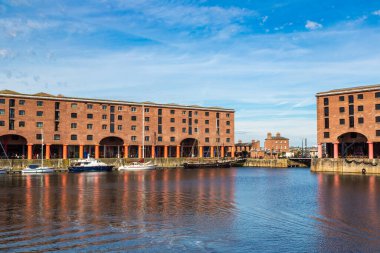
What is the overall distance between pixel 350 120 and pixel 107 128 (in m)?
64.8

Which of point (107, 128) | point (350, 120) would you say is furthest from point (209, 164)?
point (350, 120)

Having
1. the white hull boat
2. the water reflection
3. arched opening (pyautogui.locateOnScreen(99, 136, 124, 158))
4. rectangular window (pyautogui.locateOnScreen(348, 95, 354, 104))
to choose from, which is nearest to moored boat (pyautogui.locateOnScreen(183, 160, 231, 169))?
the white hull boat

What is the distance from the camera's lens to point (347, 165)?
9238 centimetres

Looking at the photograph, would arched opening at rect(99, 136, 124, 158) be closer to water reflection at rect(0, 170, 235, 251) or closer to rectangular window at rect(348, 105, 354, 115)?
rectangular window at rect(348, 105, 354, 115)

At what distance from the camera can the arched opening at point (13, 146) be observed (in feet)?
362

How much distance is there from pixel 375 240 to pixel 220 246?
31.2 feet

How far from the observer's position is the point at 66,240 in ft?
82.3

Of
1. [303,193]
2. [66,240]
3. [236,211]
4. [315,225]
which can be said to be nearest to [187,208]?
[236,211]

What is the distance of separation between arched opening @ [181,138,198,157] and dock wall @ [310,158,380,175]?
45.8 metres

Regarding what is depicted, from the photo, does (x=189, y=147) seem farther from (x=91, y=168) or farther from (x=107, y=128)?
(x=91, y=168)

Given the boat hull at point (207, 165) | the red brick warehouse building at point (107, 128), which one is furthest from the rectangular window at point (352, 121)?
the red brick warehouse building at point (107, 128)

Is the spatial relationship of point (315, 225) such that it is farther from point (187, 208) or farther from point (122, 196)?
point (122, 196)

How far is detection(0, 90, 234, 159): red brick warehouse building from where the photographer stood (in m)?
109

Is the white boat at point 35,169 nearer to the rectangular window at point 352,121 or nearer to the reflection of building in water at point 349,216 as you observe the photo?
the reflection of building in water at point 349,216
